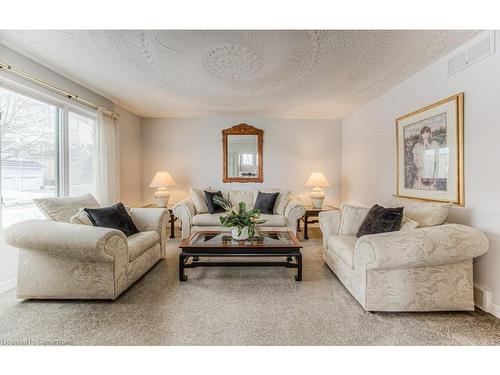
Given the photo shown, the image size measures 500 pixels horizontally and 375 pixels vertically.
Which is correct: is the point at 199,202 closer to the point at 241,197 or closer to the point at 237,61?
the point at 241,197

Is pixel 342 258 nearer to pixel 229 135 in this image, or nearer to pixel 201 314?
pixel 201 314

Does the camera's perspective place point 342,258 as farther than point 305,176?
No

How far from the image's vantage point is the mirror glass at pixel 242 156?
15.1 ft

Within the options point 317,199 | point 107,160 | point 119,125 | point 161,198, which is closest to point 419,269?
point 317,199

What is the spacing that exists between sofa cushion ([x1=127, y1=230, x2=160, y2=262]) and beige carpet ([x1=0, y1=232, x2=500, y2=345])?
329 millimetres

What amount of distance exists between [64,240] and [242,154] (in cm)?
335

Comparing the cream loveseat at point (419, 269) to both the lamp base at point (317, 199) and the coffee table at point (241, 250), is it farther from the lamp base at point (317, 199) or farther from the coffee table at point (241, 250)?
the lamp base at point (317, 199)

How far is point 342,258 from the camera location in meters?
2.14

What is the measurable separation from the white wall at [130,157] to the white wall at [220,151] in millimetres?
141

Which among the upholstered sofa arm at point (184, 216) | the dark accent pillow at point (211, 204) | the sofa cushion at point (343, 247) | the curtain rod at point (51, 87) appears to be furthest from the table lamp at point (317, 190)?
the curtain rod at point (51, 87)

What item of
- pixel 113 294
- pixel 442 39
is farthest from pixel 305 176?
pixel 113 294

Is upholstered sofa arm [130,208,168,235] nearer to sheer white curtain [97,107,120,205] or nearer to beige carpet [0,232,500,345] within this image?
beige carpet [0,232,500,345]

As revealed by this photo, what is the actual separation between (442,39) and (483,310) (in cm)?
228

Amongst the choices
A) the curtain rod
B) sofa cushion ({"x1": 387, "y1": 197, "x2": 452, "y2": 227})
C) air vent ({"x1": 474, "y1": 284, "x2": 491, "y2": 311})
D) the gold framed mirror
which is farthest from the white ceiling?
air vent ({"x1": 474, "y1": 284, "x2": 491, "y2": 311})
